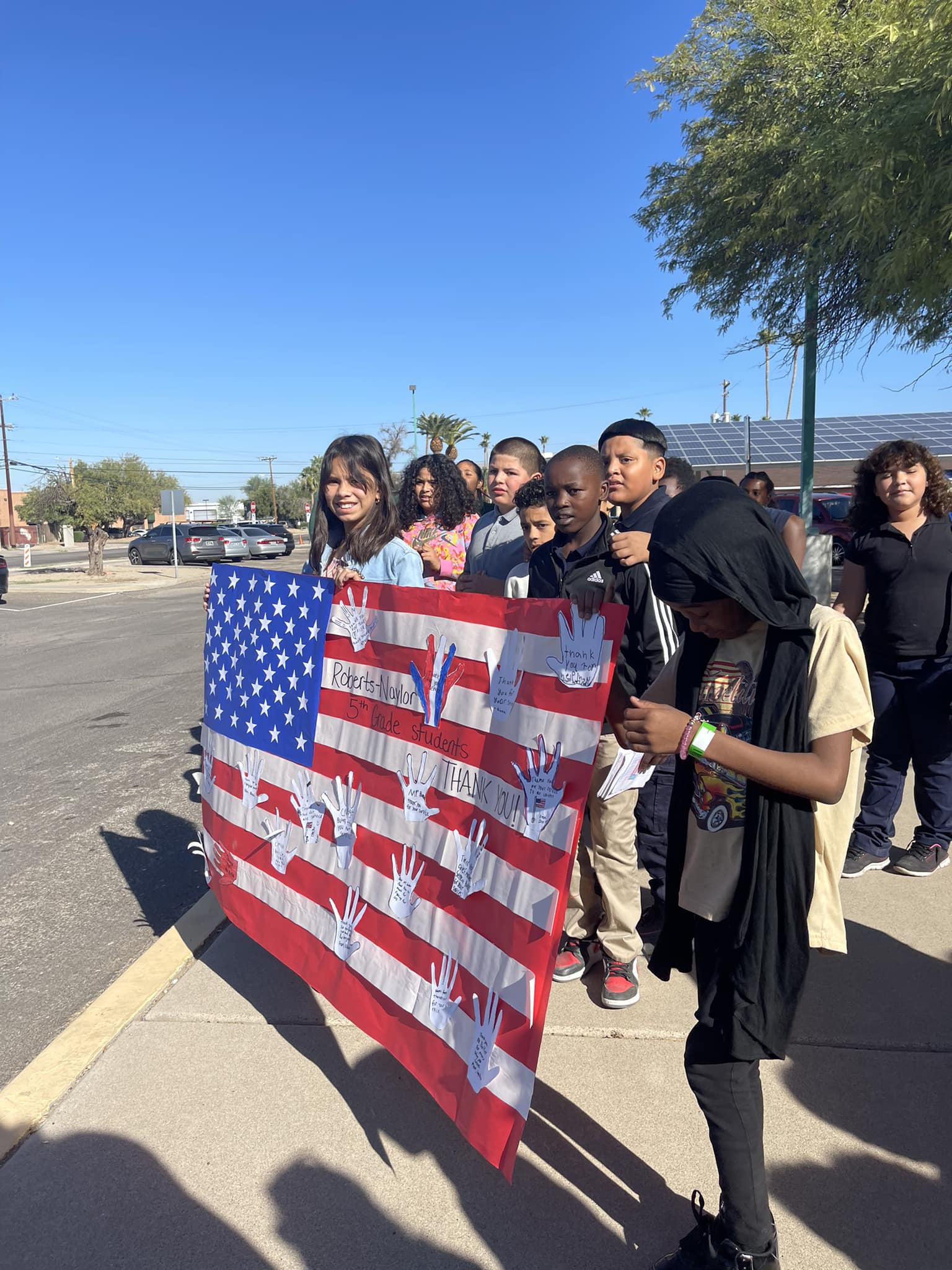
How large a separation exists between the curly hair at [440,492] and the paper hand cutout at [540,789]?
114 inches

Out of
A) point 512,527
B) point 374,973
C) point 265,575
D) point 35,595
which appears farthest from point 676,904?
point 35,595

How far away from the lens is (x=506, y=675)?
227cm

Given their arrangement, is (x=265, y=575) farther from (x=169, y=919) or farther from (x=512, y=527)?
(x=169, y=919)

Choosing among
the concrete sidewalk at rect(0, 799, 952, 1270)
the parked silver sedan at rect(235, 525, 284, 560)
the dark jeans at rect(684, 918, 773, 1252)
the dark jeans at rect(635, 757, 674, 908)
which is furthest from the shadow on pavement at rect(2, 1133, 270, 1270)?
the parked silver sedan at rect(235, 525, 284, 560)

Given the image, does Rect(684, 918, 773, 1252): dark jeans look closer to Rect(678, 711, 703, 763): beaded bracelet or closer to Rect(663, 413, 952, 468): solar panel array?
Rect(678, 711, 703, 763): beaded bracelet

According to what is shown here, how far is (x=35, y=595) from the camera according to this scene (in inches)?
903

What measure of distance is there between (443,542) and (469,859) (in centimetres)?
281

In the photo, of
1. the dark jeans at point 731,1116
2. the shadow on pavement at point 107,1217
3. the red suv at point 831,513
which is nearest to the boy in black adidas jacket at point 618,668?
the dark jeans at point 731,1116

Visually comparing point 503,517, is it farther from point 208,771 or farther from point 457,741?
point 457,741

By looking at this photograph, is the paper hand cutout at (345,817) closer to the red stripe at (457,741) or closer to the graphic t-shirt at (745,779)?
the red stripe at (457,741)

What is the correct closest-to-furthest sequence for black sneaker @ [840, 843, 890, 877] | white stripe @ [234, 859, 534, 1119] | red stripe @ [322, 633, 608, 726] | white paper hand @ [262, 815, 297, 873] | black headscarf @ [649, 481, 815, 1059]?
1. black headscarf @ [649, 481, 815, 1059]
2. white stripe @ [234, 859, 534, 1119]
3. red stripe @ [322, 633, 608, 726]
4. white paper hand @ [262, 815, 297, 873]
5. black sneaker @ [840, 843, 890, 877]

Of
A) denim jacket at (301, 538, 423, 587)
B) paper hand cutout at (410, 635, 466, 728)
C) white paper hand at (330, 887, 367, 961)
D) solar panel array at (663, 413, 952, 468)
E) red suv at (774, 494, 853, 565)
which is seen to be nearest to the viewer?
paper hand cutout at (410, 635, 466, 728)

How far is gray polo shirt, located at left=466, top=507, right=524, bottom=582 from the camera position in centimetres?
415

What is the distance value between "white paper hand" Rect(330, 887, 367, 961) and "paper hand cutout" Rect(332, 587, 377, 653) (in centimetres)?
76
